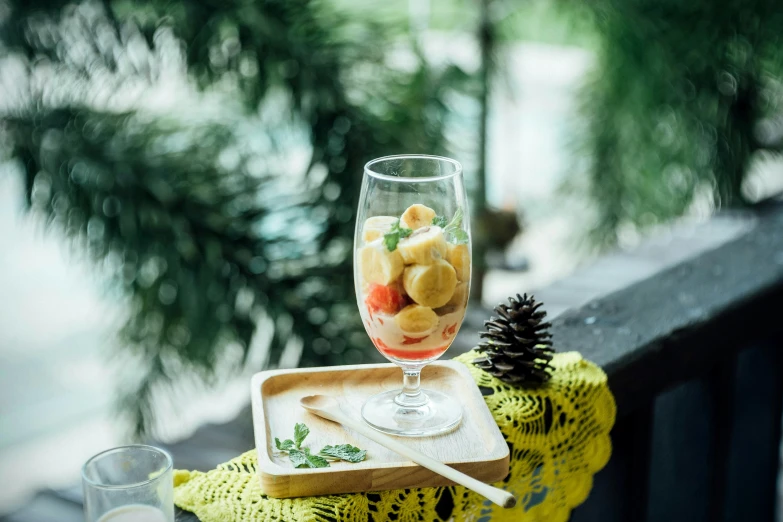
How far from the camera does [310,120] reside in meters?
1.68

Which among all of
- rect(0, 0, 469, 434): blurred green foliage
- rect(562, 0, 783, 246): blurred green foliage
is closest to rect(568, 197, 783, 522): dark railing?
rect(0, 0, 469, 434): blurred green foliage

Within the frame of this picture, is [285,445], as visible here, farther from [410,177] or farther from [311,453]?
[410,177]

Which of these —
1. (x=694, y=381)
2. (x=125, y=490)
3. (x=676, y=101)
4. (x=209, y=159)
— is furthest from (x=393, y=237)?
(x=676, y=101)

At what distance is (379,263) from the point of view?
674mm

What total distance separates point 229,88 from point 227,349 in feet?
1.76

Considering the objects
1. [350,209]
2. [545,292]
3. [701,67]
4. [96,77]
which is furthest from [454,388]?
[701,67]

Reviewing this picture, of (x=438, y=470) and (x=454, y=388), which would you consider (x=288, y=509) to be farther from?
(x=454, y=388)

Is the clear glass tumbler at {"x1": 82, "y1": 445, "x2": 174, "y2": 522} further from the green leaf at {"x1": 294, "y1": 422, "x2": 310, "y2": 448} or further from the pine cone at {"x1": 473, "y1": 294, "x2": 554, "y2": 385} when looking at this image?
the pine cone at {"x1": 473, "y1": 294, "x2": 554, "y2": 385}

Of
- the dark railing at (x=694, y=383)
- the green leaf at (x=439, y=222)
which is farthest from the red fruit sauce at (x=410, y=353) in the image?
the dark railing at (x=694, y=383)

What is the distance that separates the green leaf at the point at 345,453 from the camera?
0.66 meters

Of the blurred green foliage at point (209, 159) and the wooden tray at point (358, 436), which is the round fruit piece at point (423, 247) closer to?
the wooden tray at point (358, 436)

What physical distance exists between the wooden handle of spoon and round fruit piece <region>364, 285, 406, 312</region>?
9 cm

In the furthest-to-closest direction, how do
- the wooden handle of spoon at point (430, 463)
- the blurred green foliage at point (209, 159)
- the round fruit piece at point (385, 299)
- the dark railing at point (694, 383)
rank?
1. the blurred green foliage at point (209, 159)
2. the dark railing at point (694, 383)
3. the round fruit piece at point (385, 299)
4. the wooden handle of spoon at point (430, 463)

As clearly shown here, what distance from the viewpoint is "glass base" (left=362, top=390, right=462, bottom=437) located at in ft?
2.33
